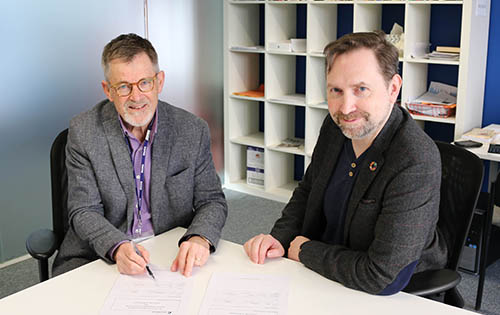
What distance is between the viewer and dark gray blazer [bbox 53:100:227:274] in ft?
6.54

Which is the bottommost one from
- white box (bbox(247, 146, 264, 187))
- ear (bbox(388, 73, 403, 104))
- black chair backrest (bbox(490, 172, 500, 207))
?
white box (bbox(247, 146, 264, 187))

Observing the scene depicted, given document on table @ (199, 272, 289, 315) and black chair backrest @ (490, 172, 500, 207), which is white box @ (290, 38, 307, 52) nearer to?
black chair backrest @ (490, 172, 500, 207)

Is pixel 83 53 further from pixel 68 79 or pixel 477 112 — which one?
pixel 477 112

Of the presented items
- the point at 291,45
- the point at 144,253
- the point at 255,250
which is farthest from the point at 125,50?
the point at 291,45

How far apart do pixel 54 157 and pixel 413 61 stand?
230 centimetres

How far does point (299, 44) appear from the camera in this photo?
4195mm

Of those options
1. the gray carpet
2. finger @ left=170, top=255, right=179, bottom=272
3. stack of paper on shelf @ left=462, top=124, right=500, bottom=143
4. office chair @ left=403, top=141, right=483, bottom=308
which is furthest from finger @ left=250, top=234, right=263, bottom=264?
stack of paper on shelf @ left=462, top=124, right=500, bottom=143

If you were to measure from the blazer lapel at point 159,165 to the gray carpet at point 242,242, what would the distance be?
1454 millimetres

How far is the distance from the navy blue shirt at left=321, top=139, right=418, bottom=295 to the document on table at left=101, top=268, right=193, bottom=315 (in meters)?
0.51

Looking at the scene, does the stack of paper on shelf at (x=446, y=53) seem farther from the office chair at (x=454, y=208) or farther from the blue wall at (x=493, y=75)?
the office chair at (x=454, y=208)

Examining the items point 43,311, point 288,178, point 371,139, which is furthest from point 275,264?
point 288,178

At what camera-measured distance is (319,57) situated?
409cm

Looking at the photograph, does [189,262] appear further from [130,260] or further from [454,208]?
[454,208]

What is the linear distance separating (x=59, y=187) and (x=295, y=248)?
2.89 ft
